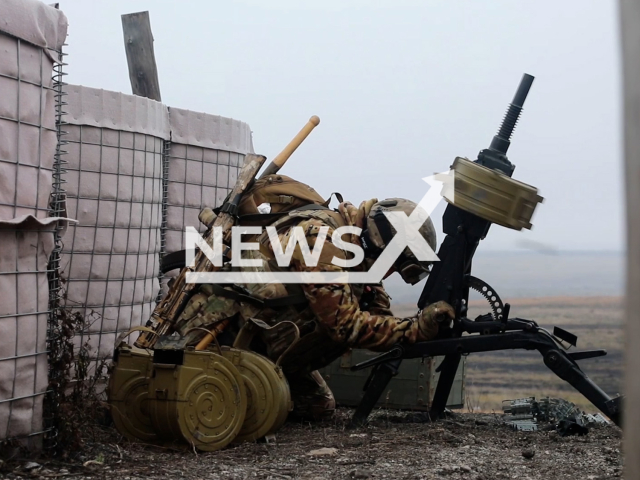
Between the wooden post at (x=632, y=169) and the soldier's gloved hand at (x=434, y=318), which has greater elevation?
the wooden post at (x=632, y=169)

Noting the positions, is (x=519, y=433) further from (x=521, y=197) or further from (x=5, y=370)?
(x=5, y=370)

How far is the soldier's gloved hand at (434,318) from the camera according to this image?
5453 millimetres

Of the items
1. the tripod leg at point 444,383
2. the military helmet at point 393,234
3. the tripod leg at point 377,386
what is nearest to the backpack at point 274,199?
the military helmet at point 393,234

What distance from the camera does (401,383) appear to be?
6543 mm

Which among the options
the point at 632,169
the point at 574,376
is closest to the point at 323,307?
the point at 574,376

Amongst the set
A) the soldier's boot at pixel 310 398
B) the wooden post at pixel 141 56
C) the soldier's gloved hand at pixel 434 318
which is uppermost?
the wooden post at pixel 141 56

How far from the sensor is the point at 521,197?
5230 millimetres

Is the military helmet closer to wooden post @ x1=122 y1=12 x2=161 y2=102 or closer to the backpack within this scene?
the backpack

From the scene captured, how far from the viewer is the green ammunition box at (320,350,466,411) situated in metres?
6.48

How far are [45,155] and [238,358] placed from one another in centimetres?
159

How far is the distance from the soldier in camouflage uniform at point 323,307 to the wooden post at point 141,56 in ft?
8.67

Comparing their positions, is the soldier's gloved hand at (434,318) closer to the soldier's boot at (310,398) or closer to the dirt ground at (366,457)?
the dirt ground at (366,457)

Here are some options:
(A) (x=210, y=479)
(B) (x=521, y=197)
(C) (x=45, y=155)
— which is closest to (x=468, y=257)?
(B) (x=521, y=197)

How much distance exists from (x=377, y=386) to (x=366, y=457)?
101 cm
